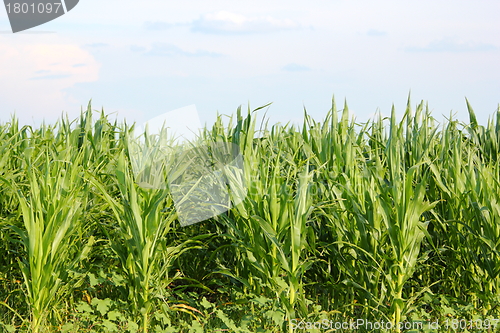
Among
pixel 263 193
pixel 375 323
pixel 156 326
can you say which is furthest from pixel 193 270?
pixel 375 323

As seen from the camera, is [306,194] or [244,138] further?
[244,138]

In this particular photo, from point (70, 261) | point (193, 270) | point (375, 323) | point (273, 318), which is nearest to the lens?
point (273, 318)

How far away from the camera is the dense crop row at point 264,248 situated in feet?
10.4

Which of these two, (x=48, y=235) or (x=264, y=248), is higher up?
(x=48, y=235)

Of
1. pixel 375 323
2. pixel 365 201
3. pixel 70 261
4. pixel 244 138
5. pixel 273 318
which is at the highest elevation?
pixel 244 138

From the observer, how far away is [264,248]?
326 cm

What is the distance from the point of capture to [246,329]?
3264mm

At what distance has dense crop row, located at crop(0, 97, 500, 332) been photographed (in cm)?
316

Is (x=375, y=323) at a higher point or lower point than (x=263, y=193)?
lower

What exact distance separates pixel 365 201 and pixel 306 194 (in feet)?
1.50

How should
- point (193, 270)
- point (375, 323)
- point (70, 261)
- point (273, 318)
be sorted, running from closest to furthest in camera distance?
point (273, 318)
point (375, 323)
point (70, 261)
point (193, 270)

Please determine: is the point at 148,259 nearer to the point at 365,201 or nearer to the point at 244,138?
the point at 244,138

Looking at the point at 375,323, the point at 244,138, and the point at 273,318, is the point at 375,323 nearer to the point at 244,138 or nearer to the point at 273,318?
the point at 273,318

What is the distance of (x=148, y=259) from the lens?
3.16m
